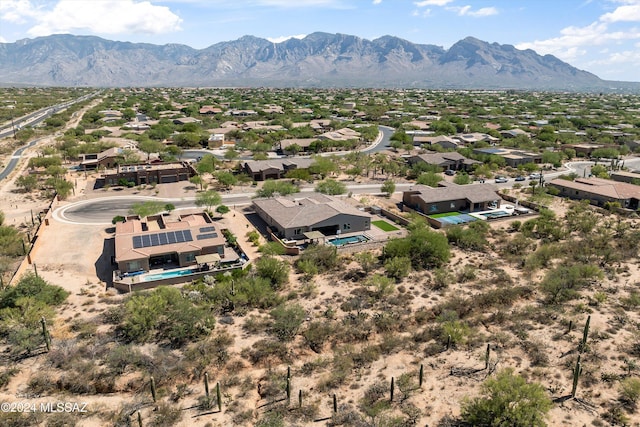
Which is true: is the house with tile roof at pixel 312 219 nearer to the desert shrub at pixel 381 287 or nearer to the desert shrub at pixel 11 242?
the desert shrub at pixel 381 287

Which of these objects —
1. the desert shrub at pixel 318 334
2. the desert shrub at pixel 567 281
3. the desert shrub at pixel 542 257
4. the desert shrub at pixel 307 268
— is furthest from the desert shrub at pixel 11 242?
the desert shrub at pixel 542 257

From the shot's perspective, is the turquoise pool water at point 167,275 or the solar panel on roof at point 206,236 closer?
the turquoise pool water at point 167,275

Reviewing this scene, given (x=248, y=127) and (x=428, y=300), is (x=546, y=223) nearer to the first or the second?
(x=428, y=300)

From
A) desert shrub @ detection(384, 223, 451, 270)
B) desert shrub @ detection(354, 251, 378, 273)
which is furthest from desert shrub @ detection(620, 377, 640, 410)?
desert shrub @ detection(354, 251, 378, 273)

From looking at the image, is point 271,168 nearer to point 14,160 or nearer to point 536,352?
point 14,160

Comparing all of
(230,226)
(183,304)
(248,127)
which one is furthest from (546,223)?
(248,127)

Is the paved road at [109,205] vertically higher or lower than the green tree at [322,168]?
lower

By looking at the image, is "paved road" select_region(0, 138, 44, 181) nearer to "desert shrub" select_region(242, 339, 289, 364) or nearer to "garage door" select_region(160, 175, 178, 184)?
"garage door" select_region(160, 175, 178, 184)

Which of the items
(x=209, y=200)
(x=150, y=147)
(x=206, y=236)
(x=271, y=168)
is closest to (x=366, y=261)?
(x=206, y=236)
